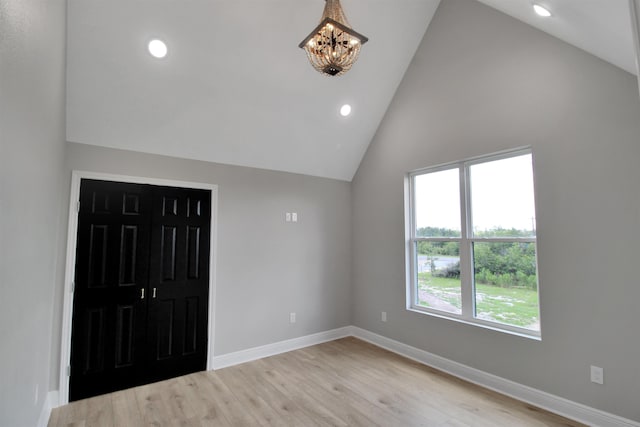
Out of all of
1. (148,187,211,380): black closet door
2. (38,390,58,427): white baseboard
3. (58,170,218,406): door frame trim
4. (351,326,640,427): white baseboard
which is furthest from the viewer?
(148,187,211,380): black closet door

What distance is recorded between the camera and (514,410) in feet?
8.82

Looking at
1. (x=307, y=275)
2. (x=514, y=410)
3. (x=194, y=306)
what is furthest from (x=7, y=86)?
(x=514, y=410)

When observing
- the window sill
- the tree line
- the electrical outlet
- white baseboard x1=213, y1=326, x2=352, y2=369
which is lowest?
white baseboard x1=213, y1=326, x2=352, y2=369

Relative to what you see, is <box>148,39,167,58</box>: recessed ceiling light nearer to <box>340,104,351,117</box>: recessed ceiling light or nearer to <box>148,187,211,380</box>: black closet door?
<box>148,187,211,380</box>: black closet door

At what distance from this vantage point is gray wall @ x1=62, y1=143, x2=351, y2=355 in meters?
3.49

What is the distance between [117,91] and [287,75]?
5.37 ft

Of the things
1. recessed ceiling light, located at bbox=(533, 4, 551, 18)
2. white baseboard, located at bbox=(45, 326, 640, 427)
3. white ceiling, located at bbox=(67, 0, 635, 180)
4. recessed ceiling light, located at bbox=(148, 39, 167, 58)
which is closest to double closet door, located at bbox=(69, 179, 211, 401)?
white baseboard, located at bbox=(45, 326, 640, 427)

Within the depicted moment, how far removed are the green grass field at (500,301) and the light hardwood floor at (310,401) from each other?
72 cm

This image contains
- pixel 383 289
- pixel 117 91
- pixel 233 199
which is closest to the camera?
pixel 117 91

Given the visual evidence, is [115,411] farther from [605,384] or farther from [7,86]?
[605,384]

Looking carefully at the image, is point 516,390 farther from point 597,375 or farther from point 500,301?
point 500,301

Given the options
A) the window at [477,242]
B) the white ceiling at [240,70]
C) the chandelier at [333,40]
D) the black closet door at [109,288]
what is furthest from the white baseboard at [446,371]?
the chandelier at [333,40]

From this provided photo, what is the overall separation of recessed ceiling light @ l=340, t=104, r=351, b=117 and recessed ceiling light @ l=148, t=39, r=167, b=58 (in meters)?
2.08

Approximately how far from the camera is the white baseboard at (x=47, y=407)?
2318 mm
